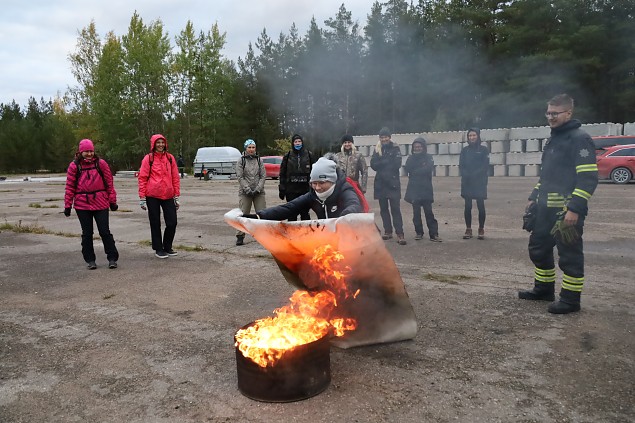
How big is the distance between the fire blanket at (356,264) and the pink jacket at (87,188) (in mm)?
3702

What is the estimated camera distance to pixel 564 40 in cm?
2681

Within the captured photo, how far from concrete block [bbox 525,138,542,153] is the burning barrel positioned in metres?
22.3

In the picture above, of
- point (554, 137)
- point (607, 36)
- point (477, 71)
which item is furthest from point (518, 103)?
point (554, 137)

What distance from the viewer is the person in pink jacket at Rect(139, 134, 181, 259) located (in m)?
6.73

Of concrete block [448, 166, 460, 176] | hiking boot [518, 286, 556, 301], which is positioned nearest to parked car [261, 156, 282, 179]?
concrete block [448, 166, 460, 176]

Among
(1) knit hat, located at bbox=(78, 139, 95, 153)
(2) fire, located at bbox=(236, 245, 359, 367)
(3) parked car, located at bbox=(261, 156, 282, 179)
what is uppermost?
(1) knit hat, located at bbox=(78, 139, 95, 153)

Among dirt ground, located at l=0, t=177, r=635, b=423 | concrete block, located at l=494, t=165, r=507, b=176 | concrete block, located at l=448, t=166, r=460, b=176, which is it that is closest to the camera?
dirt ground, located at l=0, t=177, r=635, b=423

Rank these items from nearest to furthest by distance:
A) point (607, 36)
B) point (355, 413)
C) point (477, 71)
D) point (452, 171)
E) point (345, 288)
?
point (355, 413) → point (345, 288) → point (452, 171) → point (607, 36) → point (477, 71)

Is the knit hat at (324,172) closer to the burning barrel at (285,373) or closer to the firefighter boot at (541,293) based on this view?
the burning barrel at (285,373)

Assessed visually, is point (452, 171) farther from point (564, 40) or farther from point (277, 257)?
point (277, 257)

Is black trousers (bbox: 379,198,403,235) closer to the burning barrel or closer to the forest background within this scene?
the burning barrel

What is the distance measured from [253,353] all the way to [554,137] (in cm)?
341

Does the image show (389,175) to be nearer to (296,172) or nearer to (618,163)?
(296,172)

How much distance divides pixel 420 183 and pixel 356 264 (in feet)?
15.5
